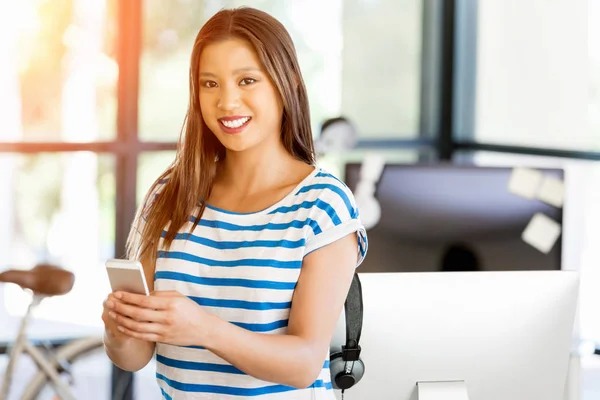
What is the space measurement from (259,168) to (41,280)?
2.11 metres

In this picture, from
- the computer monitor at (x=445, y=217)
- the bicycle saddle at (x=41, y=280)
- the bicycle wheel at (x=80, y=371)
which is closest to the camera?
the computer monitor at (x=445, y=217)

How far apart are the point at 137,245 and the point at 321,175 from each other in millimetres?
324

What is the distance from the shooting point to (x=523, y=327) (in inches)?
56.2

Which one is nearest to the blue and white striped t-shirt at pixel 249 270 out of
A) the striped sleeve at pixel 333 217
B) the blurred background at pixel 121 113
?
the striped sleeve at pixel 333 217

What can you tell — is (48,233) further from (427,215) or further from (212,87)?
(212,87)

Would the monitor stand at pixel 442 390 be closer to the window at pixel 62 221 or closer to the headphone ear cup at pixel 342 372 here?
the headphone ear cup at pixel 342 372

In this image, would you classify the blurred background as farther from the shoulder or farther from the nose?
the nose

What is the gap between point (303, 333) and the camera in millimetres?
1272

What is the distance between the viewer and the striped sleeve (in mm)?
1315

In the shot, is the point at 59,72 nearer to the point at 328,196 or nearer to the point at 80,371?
the point at 80,371

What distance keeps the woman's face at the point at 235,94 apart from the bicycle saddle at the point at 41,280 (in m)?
2.13

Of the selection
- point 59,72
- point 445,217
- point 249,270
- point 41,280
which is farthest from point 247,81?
point 59,72

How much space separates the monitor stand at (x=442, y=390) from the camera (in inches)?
54.5

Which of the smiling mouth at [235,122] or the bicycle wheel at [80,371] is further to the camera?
the bicycle wheel at [80,371]
